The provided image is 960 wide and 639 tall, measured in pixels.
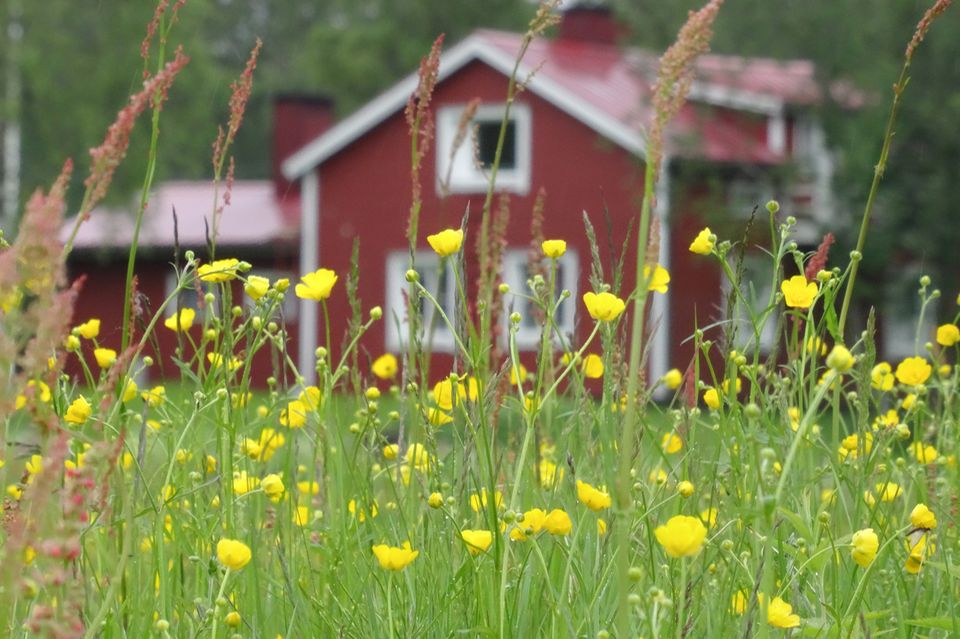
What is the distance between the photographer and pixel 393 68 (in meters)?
33.9

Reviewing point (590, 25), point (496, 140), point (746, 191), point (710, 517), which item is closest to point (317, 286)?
point (710, 517)

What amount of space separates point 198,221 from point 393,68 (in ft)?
38.5

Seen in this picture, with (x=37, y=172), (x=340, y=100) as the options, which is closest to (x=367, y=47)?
(x=340, y=100)

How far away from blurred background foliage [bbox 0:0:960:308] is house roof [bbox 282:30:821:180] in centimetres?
36

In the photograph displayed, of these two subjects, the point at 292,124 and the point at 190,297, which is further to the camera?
the point at 292,124

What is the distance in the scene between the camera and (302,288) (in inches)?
71.2

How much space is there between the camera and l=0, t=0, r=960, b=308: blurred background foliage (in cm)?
1697

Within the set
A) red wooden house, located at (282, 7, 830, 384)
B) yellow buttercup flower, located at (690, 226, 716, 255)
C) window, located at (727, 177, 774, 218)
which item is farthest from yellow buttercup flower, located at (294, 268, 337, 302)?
window, located at (727, 177, 774, 218)

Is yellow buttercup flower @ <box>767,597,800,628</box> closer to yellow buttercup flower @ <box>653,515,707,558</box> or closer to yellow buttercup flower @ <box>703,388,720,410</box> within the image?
yellow buttercup flower @ <box>653,515,707,558</box>

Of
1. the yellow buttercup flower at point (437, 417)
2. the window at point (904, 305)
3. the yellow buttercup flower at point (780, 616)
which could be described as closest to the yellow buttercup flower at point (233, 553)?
the yellow buttercup flower at point (780, 616)

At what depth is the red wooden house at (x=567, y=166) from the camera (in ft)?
58.5

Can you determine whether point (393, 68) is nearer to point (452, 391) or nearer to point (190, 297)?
point (190, 297)

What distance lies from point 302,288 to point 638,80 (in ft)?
56.0

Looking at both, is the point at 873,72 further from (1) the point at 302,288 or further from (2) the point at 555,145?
(1) the point at 302,288
